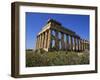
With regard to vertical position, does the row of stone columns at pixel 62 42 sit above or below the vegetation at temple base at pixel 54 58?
above

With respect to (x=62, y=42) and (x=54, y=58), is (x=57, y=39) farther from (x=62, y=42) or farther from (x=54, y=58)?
(x=54, y=58)

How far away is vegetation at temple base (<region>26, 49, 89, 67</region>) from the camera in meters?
2.18

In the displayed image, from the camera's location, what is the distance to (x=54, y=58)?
2.27m

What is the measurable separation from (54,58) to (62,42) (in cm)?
16

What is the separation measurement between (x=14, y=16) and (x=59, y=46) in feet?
1.59

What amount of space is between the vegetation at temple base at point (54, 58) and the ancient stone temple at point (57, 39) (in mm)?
43

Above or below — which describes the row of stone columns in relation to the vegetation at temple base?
above

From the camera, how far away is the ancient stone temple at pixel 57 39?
87.6 inches

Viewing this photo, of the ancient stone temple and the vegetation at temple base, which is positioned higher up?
the ancient stone temple

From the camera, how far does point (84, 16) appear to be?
2393mm

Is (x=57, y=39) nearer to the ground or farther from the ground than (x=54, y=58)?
farther from the ground

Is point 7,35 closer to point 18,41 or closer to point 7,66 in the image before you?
point 18,41

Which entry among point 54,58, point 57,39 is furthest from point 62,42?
point 54,58

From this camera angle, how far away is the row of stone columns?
222cm
